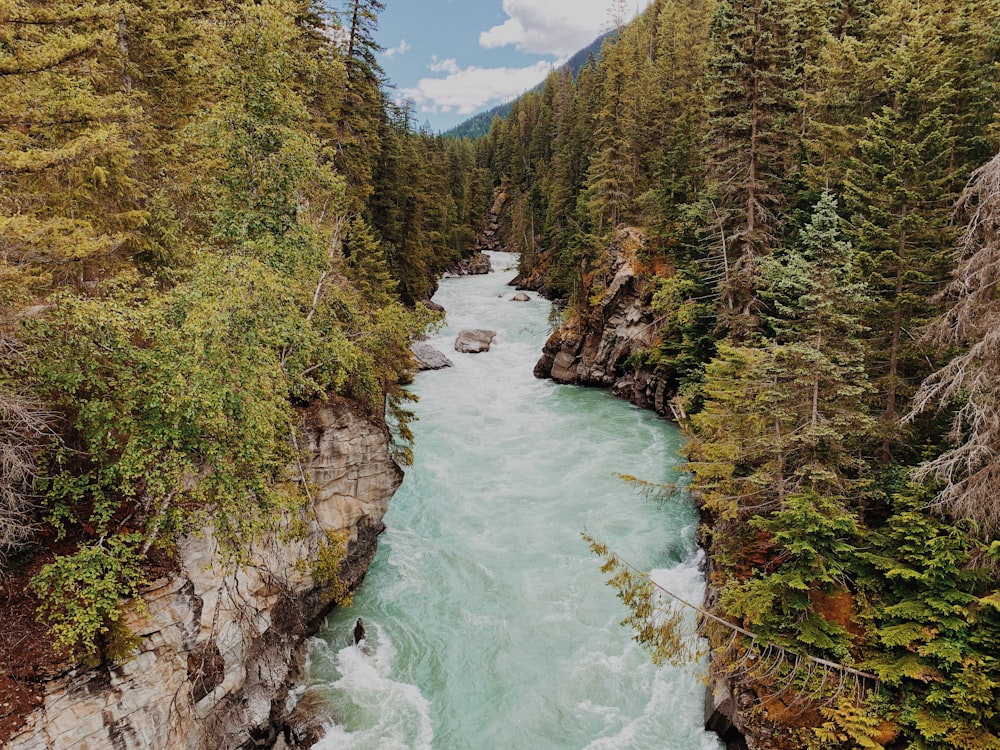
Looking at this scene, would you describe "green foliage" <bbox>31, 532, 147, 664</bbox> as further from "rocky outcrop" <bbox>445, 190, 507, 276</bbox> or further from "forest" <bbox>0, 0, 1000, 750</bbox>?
"rocky outcrop" <bbox>445, 190, 507, 276</bbox>

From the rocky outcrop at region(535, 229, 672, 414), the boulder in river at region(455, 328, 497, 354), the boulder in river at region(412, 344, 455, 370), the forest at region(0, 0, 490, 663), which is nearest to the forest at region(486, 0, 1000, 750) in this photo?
the forest at region(0, 0, 490, 663)

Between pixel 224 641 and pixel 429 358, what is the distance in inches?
1055

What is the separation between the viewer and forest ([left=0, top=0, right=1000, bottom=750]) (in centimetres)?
723

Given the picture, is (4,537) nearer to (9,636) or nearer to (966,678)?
(9,636)

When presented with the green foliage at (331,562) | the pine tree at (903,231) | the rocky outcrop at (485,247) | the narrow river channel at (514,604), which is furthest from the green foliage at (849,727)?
the rocky outcrop at (485,247)

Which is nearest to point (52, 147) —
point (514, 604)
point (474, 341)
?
point (514, 604)

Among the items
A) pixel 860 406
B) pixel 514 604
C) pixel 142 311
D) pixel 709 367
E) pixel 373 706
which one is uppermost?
pixel 142 311

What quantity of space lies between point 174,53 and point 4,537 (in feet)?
47.9

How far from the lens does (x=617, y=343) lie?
3125 centimetres

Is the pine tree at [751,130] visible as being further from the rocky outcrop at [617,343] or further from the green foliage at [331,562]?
the green foliage at [331,562]

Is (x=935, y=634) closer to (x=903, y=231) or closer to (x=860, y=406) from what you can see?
(x=860, y=406)

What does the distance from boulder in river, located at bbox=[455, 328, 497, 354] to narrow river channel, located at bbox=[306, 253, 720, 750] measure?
11.6 m

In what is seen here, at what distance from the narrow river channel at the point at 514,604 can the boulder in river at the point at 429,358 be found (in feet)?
26.2

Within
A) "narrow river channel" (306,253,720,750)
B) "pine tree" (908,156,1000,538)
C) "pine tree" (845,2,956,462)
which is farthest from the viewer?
"pine tree" (845,2,956,462)
